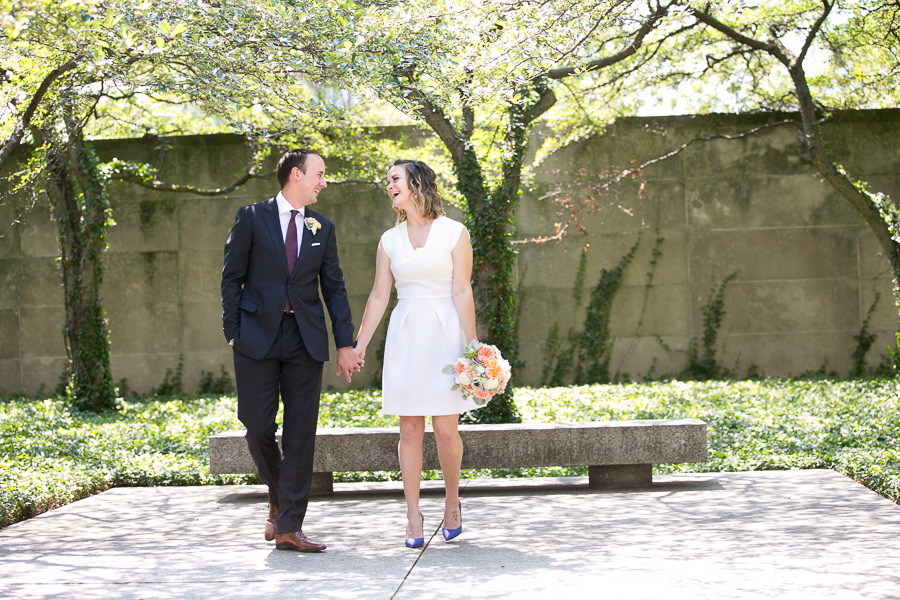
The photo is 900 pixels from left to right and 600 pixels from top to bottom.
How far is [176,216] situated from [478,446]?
25.5 feet

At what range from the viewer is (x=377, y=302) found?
14.0 feet

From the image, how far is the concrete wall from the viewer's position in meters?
11.4

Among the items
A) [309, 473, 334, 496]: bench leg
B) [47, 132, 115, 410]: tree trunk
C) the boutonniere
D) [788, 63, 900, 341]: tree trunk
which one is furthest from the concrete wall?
the boutonniere

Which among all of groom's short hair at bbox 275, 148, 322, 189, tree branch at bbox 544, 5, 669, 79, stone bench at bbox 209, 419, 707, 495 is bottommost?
stone bench at bbox 209, 419, 707, 495

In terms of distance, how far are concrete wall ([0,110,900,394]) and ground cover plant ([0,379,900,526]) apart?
92 cm

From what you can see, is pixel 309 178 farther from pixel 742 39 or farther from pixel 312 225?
pixel 742 39

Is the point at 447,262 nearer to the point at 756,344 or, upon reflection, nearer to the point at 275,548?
the point at 275,548

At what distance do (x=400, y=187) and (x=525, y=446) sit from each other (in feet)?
6.94

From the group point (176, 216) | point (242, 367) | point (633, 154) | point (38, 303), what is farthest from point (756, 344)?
point (38, 303)

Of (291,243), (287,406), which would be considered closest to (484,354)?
(287,406)

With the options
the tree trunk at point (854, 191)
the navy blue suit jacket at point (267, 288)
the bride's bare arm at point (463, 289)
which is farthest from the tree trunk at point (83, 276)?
the tree trunk at point (854, 191)

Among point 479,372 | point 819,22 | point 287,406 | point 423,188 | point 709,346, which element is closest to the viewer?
point 479,372

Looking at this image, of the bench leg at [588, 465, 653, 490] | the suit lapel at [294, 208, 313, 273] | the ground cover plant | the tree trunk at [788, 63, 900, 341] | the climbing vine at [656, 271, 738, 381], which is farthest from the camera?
the climbing vine at [656, 271, 738, 381]

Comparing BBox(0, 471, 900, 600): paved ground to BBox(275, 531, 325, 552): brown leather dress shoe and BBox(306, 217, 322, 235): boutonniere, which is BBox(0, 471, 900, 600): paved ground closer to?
BBox(275, 531, 325, 552): brown leather dress shoe
